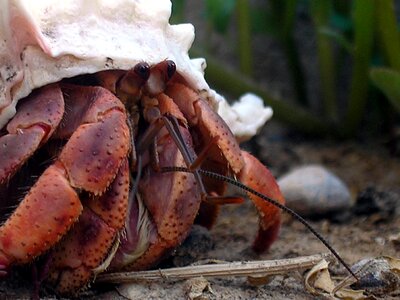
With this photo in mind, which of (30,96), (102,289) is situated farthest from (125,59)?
(102,289)

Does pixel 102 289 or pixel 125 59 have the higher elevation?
pixel 125 59

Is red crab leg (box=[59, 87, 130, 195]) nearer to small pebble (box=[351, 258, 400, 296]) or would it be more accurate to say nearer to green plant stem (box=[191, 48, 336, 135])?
small pebble (box=[351, 258, 400, 296])

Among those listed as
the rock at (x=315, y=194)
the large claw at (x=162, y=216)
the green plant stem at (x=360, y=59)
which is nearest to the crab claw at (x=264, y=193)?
the large claw at (x=162, y=216)

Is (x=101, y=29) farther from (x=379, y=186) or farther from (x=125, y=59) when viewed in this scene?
(x=379, y=186)

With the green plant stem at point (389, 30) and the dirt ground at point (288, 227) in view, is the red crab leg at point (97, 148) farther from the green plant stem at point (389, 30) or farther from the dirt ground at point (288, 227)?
the green plant stem at point (389, 30)

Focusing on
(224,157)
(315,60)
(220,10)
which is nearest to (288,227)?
(224,157)

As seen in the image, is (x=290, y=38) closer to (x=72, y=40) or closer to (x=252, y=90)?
(x=252, y=90)
